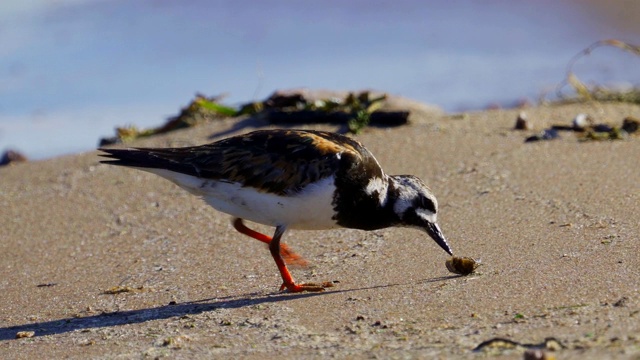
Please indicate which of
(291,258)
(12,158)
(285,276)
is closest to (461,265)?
(285,276)

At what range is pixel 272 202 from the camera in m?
4.79

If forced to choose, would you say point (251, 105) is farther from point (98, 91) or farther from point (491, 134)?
point (98, 91)

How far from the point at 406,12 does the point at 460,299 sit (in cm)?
1154

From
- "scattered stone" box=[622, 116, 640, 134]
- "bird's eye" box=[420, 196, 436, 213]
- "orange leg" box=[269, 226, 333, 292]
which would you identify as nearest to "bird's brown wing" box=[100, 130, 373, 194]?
"orange leg" box=[269, 226, 333, 292]

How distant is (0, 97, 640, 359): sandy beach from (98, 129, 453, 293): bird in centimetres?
22

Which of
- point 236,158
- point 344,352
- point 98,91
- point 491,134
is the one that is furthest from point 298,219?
point 98,91

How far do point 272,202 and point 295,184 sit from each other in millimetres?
146

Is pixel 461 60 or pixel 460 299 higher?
pixel 461 60

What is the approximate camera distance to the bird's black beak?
4.79m

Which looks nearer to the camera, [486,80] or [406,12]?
[486,80]

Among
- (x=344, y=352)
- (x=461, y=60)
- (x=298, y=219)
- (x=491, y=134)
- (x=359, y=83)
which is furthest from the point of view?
(x=461, y=60)

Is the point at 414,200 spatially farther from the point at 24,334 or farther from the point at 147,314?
the point at 24,334

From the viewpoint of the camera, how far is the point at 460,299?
414 cm

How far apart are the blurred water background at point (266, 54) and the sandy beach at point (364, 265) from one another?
3.66 metres
